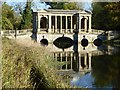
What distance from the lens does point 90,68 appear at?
118 inches

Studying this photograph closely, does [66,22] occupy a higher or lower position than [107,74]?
higher

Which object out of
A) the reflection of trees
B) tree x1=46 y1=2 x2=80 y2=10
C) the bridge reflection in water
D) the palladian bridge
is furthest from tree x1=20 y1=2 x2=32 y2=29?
the reflection of trees

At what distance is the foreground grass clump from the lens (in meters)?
1.66

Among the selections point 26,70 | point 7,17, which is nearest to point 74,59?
point 7,17

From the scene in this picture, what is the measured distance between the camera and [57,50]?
8.70 feet

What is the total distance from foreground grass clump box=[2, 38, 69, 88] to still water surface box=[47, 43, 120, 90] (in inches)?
7.7

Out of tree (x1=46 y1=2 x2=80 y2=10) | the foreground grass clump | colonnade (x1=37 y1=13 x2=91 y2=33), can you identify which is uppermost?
tree (x1=46 y1=2 x2=80 y2=10)

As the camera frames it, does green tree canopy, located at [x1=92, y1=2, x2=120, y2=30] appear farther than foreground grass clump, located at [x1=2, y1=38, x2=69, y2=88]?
Yes

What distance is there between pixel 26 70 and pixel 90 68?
1324 millimetres

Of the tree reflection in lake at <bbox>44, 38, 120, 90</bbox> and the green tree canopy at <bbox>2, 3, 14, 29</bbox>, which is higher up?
the green tree canopy at <bbox>2, 3, 14, 29</bbox>

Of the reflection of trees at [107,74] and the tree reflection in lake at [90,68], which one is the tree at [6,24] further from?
the reflection of trees at [107,74]

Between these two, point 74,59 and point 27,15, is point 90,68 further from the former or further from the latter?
point 27,15

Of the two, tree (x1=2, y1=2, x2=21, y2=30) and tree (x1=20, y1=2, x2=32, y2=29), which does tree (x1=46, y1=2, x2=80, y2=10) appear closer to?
tree (x1=20, y1=2, x2=32, y2=29)

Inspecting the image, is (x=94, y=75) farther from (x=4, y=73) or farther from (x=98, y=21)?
(x=4, y=73)
